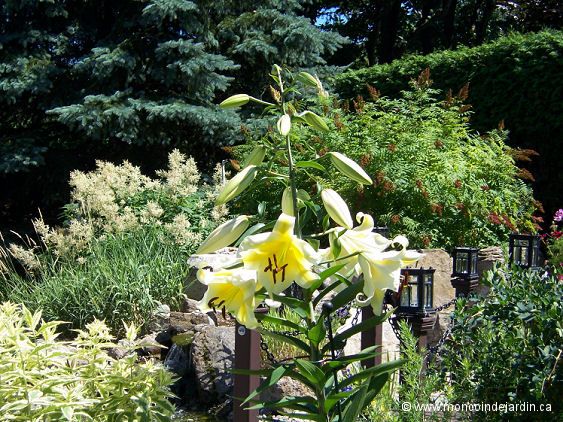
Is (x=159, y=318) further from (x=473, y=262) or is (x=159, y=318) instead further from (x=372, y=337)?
(x=372, y=337)

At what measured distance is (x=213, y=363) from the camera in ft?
15.3

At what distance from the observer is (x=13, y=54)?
9.77m

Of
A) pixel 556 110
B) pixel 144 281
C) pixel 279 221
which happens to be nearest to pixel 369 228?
pixel 279 221

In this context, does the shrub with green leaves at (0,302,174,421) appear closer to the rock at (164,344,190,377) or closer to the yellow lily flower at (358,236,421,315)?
the yellow lily flower at (358,236,421,315)

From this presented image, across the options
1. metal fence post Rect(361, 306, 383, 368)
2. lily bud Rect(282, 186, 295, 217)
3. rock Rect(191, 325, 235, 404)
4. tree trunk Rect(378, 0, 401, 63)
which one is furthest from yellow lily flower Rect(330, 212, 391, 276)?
tree trunk Rect(378, 0, 401, 63)

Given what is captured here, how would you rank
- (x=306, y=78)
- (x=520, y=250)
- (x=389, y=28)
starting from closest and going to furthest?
(x=306, y=78) < (x=520, y=250) < (x=389, y=28)

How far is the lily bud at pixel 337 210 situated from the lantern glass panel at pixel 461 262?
2.56 metres

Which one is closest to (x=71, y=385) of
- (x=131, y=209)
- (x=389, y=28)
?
(x=131, y=209)

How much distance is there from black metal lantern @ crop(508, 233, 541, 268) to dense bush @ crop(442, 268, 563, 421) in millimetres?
1398

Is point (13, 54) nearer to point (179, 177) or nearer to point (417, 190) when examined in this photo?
point (179, 177)

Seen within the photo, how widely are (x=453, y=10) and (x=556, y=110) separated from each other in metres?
9.22

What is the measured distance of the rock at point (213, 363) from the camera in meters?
4.62

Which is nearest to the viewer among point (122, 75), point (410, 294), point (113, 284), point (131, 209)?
point (410, 294)

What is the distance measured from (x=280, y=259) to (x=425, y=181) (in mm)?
5211
